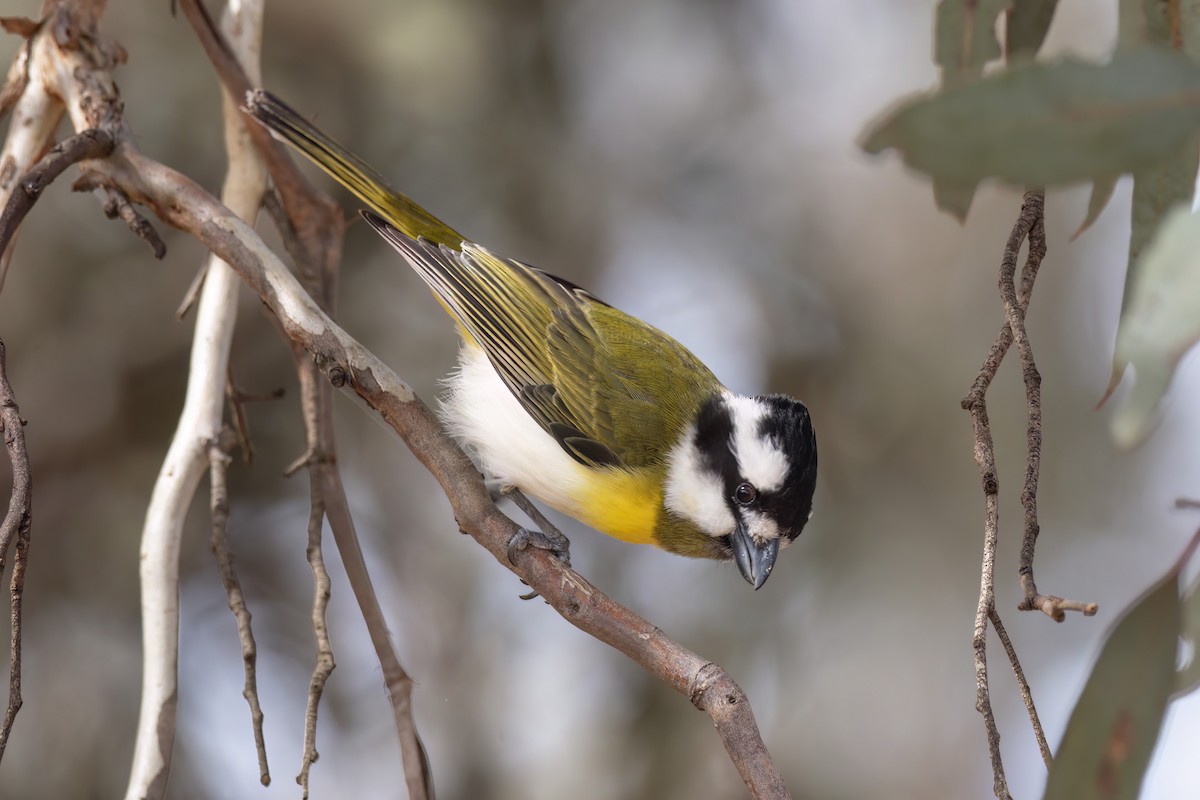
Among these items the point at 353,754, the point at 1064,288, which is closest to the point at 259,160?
the point at 353,754

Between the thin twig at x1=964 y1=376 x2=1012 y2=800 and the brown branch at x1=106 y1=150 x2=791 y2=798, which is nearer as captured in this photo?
the thin twig at x1=964 y1=376 x2=1012 y2=800

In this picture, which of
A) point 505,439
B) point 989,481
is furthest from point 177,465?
point 989,481

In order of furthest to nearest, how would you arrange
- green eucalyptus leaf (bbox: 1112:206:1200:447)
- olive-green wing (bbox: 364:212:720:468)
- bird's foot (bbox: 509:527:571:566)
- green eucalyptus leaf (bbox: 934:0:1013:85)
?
olive-green wing (bbox: 364:212:720:468)
bird's foot (bbox: 509:527:571:566)
green eucalyptus leaf (bbox: 934:0:1013:85)
green eucalyptus leaf (bbox: 1112:206:1200:447)

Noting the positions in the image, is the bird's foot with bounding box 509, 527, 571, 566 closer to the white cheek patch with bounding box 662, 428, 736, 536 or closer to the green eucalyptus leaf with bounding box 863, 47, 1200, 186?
the white cheek patch with bounding box 662, 428, 736, 536

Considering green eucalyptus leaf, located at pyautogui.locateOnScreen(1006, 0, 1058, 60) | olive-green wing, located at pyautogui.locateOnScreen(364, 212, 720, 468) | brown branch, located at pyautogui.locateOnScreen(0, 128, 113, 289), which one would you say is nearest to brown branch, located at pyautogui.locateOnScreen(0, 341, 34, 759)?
brown branch, located at pyautogui.locateOnScreen(0, 128, 113, 289)

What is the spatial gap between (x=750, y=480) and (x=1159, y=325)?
5.13 feet

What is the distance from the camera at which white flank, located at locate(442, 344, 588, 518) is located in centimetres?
252

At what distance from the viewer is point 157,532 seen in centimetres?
195

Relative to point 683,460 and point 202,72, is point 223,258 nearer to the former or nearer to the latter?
point 683,460

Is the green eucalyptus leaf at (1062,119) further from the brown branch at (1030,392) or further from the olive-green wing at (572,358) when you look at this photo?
the olive-green wing at (572,358)

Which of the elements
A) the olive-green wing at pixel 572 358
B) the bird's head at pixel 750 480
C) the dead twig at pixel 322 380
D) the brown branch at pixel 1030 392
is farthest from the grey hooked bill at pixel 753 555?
the brown branch at pixel 1030 392

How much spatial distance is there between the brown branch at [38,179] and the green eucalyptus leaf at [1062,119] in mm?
1445

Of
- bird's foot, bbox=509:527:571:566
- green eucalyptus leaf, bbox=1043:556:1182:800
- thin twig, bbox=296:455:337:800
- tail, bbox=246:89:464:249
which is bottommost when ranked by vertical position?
green eucalyptus leaf, bbox=1043:556:1182:800

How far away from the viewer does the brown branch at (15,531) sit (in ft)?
4.50
